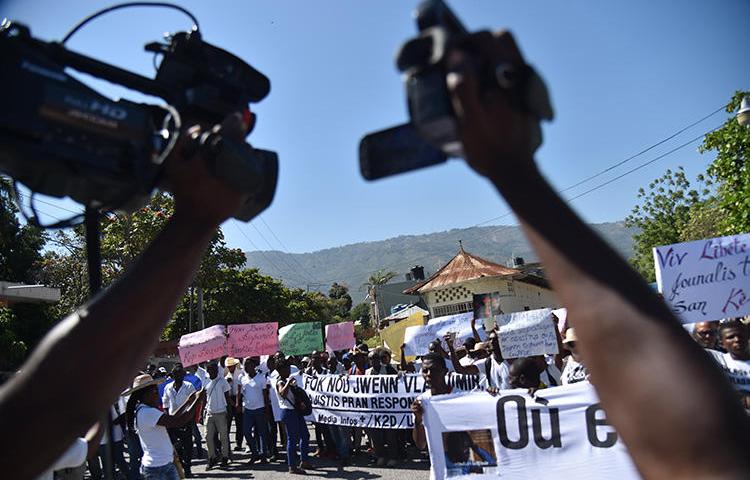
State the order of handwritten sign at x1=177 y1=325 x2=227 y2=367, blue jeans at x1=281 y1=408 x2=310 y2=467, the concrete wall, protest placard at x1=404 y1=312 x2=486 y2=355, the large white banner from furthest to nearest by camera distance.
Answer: the concrete wall < handwritten sign at x1=177 y1=325 x2=227 y2=367 < protest placard at x1=404 y1=312 x2=486 y2=355 < blue jeans at x1=281 y1=408 x2=310 y2=467 < the large white banner

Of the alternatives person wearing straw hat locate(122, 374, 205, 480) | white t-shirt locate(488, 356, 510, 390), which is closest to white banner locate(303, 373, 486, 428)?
white t-shirt locate(488, 356, 510, 390)

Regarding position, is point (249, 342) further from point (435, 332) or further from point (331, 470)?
point (435, 332)

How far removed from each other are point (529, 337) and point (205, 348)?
28.3 ft

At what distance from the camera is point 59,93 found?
125 centimetres

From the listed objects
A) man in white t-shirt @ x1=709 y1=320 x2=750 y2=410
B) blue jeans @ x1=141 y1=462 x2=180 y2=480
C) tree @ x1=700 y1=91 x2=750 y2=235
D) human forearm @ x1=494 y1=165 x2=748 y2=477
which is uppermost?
tree @ x1=700 y1=91 x2=750 y2=235

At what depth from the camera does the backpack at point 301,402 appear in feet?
32.2

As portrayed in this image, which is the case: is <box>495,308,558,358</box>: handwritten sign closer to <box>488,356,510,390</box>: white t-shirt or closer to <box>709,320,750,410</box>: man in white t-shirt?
<box>488,356,510,390</box>: white t-shirt

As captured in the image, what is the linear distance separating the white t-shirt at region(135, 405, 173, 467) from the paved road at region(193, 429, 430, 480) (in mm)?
4036

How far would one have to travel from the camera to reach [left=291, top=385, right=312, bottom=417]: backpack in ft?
32.2

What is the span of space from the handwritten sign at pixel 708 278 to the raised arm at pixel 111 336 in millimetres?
5605

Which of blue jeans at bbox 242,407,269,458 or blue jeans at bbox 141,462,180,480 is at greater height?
blue jeans at bbox 141,462,180,480

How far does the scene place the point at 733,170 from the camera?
13.1 m

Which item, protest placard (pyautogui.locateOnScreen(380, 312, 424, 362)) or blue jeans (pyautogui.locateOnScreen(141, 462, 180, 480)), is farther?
protest placard (pyautogui.locateOnScreen(380, 312, 424, 362))

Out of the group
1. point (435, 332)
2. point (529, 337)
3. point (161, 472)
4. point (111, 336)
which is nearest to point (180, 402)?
point (161, 472)
